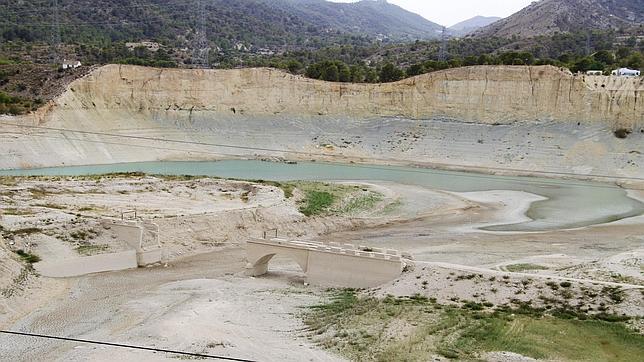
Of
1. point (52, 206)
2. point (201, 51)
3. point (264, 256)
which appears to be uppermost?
point (201, 51)

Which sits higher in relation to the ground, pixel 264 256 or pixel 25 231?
pixel 25 231

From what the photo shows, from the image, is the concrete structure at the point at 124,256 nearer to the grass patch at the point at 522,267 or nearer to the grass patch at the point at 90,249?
the grass patch at the point at 90,249

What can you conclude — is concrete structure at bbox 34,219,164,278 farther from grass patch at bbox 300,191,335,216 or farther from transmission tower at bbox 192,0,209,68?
transmission tower at bbox 192,0,209,68

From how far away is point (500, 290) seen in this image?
23.0m

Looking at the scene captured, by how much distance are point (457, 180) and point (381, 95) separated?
61.8 feet

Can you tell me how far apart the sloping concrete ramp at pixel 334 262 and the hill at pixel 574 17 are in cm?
12255

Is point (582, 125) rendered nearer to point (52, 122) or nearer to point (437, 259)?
point (437, 259)

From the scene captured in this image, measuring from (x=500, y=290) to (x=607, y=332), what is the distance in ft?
14.0

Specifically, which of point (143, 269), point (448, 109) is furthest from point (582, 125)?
point (143, 269)

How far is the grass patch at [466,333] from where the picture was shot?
60.3 feet

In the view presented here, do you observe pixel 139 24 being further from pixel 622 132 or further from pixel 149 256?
pixel 149 256

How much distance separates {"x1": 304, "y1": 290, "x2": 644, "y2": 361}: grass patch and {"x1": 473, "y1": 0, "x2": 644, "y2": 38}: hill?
127486 millimetres

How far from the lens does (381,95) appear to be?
71688 millimetres

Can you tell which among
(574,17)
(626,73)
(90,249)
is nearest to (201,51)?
(626,73)
